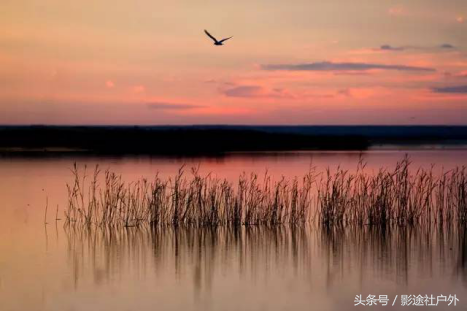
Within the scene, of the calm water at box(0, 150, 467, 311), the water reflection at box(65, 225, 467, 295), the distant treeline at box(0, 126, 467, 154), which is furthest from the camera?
the distant treeline at box(0, 126, 467, 154)

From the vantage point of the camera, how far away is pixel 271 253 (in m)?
11.7

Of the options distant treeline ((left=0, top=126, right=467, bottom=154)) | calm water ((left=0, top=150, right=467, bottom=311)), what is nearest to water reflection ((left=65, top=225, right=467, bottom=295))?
calm water ((left=0, top=150, right=467, bottom=311))

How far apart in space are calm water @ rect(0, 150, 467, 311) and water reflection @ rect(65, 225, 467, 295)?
0.05 feet

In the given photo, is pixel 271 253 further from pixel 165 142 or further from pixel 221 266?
pixel 165 142

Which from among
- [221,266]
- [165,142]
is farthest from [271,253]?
[165,142]

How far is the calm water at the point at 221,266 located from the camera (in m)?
9.12

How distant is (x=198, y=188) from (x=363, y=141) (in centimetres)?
3481

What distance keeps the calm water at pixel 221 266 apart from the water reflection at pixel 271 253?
17 mm

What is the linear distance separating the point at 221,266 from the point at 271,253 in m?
1.16

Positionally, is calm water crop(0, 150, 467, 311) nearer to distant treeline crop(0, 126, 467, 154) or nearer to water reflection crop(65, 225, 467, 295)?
water reflection crop(65, 225, 467, 295)

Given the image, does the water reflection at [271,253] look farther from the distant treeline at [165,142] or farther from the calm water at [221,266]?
the distant treeline at [165,142]

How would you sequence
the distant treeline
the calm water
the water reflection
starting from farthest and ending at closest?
1. the distant treeline
2. the water reflection
3. the calm water

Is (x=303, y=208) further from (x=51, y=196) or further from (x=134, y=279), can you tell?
(x=51, y=196)

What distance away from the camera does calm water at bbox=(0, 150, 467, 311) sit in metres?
9.12
